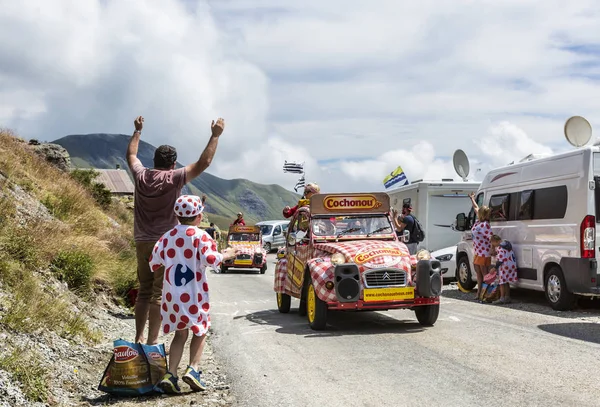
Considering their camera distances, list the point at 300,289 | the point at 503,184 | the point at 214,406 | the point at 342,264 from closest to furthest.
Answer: the point at 214,406 → the point at 342,264 → the point at 300,289 → the point at 503,184

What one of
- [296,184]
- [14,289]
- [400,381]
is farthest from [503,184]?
[296,184]

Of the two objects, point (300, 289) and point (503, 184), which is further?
point (503, 184)

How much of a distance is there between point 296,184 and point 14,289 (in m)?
59.3

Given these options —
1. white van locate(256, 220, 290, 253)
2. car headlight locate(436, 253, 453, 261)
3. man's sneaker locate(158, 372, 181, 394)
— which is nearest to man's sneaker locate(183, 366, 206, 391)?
man's sneaker locate(158, 372, 181, 394)

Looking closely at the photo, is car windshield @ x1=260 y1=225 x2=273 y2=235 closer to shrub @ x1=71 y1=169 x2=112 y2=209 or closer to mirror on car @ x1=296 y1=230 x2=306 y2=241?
shrub @ x1=71 y1=169 x2=112 y2=209

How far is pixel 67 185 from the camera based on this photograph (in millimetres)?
21188

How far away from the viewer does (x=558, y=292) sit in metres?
13.4

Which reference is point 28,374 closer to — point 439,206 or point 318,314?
point 318,314

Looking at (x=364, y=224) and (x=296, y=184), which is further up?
(x=296, y=184)

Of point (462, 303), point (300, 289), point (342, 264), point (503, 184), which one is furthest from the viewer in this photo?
point (503, 184)

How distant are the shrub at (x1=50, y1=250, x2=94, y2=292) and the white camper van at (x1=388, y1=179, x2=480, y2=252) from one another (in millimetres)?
12745

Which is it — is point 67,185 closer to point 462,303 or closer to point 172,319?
point 462,303

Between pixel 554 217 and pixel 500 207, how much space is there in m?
2.52

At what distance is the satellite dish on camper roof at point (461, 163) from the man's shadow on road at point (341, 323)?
38.1 ft
